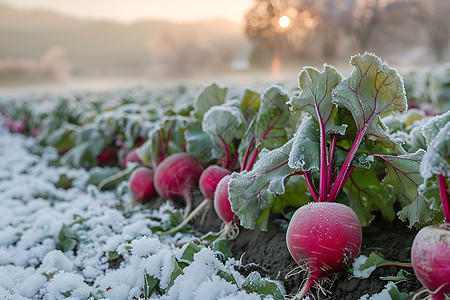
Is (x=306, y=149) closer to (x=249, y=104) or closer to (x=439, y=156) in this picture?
(x=439, y=156)

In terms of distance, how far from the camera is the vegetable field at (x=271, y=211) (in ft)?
4.25

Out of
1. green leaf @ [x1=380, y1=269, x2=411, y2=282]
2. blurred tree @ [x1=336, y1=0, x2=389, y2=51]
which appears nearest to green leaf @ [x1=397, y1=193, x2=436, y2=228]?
green leaf @ [x1=380, y1=269, x2=411, y2=282]

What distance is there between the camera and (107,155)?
3773mm

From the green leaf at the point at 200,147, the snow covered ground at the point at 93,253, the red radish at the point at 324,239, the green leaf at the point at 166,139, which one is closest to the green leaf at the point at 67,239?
the snow covered ground at the point at 93,253

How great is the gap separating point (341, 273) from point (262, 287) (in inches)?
11.0

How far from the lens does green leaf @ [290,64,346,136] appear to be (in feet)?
4.66

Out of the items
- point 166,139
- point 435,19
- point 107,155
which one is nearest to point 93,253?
point 166,139

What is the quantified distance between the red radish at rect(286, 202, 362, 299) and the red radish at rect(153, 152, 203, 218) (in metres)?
1.05

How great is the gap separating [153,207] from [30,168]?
7.39 feet

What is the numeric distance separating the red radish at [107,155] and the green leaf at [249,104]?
2010 mm

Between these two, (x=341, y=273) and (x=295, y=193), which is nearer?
(x=341, y=273)

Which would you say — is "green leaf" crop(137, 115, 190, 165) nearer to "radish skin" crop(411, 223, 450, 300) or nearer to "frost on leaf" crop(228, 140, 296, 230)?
Answer: "frost on leaf" crop(228, 140, 296, 230)

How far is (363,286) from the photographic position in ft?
4.32

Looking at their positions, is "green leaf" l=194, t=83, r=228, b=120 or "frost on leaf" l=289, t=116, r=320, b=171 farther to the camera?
"green leaf" l=194, t=83, r=228, b=120
